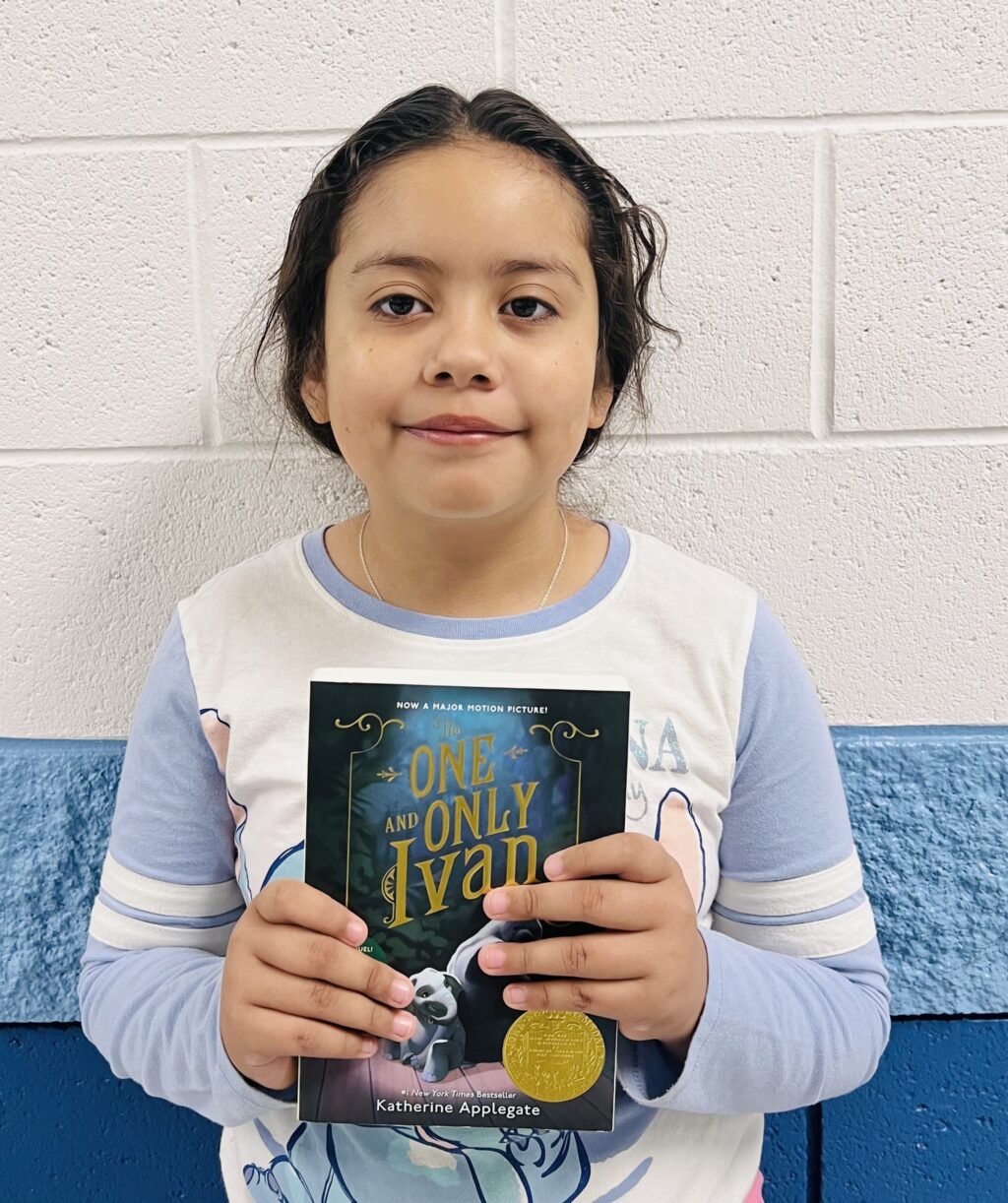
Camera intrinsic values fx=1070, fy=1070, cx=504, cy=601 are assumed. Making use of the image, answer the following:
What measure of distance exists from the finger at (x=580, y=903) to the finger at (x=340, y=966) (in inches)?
3.1

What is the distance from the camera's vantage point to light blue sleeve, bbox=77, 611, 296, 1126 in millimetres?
816

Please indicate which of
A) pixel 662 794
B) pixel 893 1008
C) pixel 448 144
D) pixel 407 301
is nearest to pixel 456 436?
pixel 407 301

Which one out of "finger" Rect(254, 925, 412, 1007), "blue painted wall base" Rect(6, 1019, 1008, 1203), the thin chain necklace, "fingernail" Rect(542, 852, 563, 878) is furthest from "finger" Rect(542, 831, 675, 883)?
"blue painted wall base" Rect(6, 1019, 1008, 1203)

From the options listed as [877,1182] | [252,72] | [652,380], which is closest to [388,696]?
[652,380]

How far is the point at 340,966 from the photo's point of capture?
2.20 feet

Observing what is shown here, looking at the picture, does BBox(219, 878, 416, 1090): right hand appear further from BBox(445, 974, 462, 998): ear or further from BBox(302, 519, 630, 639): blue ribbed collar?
BBox(302, 519, 630, 639): blue ribbed collar

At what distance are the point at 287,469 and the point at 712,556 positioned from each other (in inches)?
16.9

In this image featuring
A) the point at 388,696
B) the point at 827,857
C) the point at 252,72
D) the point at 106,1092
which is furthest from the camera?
the point at 106,1092

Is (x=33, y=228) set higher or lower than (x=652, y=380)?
higher

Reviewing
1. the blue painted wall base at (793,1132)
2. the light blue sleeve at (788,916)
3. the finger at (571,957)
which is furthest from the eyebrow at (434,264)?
the blue painted wall base at (793,1132)

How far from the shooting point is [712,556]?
1.06 metres

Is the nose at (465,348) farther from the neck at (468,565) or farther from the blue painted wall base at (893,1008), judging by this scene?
the blue painted wall base at (893,1008)

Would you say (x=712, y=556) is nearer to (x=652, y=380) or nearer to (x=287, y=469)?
(x=652, y=380)

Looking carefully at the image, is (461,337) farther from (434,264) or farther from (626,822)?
(626,822)
